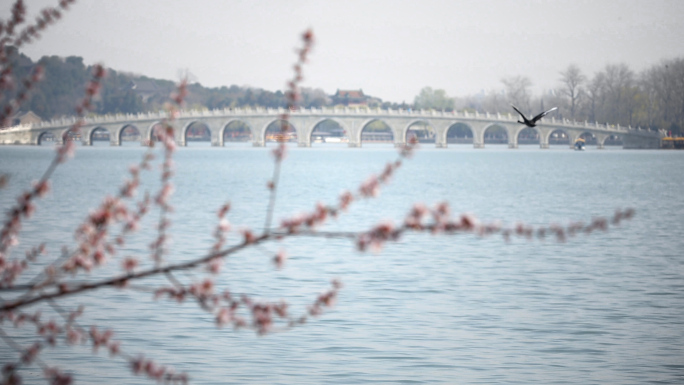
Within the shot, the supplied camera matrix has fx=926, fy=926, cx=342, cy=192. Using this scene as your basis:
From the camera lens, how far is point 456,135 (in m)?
149

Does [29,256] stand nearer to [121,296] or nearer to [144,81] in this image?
[121,296]

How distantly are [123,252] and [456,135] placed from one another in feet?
436

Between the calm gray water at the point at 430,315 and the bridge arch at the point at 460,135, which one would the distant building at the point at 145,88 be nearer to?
the bridge arch at the point at 460,135

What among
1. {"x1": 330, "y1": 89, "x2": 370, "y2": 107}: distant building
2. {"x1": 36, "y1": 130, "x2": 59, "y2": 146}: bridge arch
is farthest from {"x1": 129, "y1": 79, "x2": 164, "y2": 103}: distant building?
{"x1": 330, "y1": 89, "x2": 370, "y2": 107}: distant building

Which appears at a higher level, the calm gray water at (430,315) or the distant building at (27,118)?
the distant building at (27,118)

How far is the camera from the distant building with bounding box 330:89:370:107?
637ft

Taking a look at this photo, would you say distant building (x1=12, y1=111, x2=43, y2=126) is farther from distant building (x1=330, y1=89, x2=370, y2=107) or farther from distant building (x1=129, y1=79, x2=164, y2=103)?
A: distant building (x1=330, y1=89, x2=370, y2=107)

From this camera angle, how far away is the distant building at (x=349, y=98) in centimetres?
19425

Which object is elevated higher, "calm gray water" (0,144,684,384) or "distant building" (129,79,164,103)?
"distant building" (129,79,164,103)

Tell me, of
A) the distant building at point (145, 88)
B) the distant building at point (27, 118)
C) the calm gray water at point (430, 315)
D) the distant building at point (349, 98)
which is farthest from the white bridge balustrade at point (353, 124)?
the calm gray water at point (430, 315)

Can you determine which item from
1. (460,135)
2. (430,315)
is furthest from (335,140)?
(430,315)

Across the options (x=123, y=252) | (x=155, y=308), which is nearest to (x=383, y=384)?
(x=155, y=308)

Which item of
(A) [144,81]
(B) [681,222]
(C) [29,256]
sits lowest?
(B) [681,222]

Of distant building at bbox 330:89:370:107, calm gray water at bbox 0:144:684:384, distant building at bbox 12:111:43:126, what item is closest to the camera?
calm gray water at bbox 0:144:684:384
